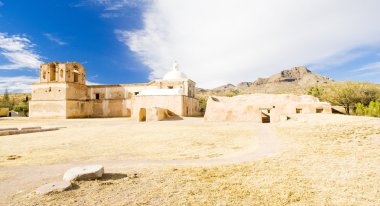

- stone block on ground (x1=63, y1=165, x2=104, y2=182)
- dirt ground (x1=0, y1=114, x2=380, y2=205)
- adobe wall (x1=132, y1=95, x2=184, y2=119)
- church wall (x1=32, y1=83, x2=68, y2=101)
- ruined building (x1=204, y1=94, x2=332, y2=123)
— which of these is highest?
church wall (x1=32, y1=83, x2=68, y2=101)

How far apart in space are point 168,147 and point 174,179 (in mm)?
4378

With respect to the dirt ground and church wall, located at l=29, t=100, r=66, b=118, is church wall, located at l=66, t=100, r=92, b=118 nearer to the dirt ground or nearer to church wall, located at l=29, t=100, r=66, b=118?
church wall, located at l=29, t=100, r=66, b=118

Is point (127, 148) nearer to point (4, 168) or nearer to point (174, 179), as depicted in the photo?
point (4, 168)

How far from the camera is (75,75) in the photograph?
1565 inches

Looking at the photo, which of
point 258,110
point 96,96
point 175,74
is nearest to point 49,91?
point 96,96

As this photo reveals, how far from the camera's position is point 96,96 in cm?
4119

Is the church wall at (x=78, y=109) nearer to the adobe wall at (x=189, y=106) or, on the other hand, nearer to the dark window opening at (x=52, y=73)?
the dark window opening at (x=52, y=73)

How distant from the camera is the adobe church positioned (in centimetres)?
3200

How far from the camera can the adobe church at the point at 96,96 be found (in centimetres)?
3200

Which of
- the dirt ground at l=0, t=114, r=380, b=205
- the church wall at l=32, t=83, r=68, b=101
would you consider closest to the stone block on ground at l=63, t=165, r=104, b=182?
the dirt ground at l=0, t=114, r=380, b=205

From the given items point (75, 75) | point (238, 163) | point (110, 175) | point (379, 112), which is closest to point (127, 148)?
point (110, 175)

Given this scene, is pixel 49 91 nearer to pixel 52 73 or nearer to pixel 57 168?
pixel 52 73

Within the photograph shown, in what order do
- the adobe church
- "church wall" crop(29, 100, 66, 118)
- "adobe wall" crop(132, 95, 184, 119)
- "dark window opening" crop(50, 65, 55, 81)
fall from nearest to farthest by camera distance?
"adobe wall" crop(132, 95, 184, 119)
the adobe church
"church wall" crop(29, 100, 66, 118)
"dark window opening" crop(50, 65, 55, 81)

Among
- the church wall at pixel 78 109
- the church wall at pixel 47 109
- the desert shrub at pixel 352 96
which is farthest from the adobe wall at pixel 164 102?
the desert shrub at pixel 352 96
